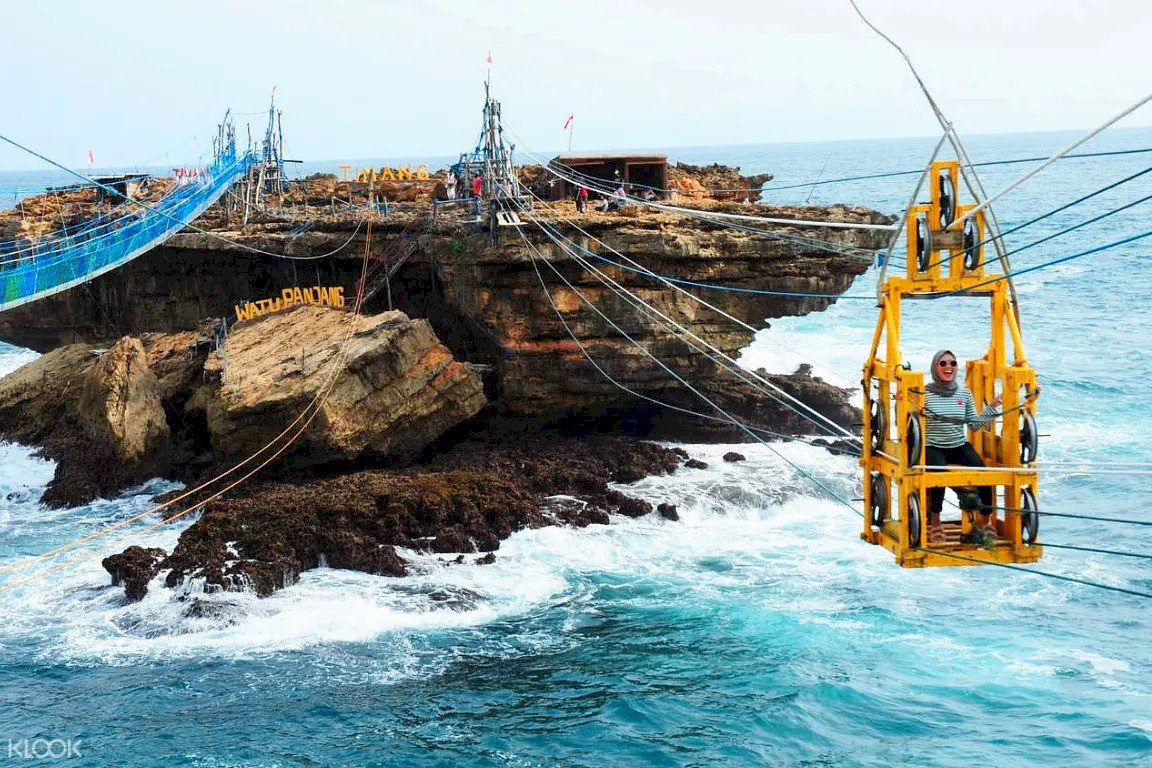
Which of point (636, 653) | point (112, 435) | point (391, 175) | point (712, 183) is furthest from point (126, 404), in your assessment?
point (712, 183)

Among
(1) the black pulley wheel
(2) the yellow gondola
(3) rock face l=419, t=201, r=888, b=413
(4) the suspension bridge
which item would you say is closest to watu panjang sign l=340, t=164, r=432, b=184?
(4) the suspension bridge

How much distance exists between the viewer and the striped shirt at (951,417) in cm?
1511

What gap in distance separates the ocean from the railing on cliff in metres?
6.57

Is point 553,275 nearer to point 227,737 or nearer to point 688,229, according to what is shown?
point 688,229

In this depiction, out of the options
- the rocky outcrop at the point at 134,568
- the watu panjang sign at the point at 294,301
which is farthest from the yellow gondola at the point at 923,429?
the watu panjang sign at the point at 294,301

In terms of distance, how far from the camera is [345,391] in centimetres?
3189

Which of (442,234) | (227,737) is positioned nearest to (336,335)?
(442,234)

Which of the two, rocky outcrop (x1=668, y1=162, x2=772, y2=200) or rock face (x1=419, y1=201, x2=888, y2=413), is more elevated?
rocky outcrop (x1=668, y1=162, x2=772, y2=200)

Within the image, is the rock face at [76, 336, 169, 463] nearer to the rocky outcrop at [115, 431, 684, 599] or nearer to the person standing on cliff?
the rocky outcrop at [115, 431, 684, 599]

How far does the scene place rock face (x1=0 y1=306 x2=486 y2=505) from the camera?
31891 mm

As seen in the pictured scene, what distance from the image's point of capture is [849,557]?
2895 centimetres

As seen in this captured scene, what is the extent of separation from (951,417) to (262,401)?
68.8ft

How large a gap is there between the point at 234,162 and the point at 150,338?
928cm

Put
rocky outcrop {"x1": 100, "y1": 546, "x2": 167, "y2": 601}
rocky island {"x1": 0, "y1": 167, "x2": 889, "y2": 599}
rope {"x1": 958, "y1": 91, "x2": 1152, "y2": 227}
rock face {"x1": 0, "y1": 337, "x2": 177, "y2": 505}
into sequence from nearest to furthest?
rope {"x1": 958, "y1": 91, "x2": 1152, "y2": 227} < rocky outcrop {"x1": 100, "y1": 546, "x2": 167, "y2": 601} < rocky island {"x1": 0, "y1": 167, "x2": 889, "y2": 599} < rock face {"x1": 0, "y1": 337, "x2": 177, "y2": 505}
